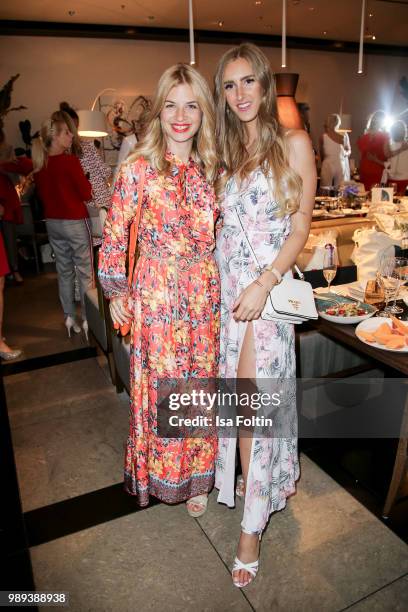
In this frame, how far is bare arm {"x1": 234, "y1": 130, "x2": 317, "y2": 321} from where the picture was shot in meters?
1.57

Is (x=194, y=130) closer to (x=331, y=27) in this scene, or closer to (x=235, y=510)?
(x=235, y=510)

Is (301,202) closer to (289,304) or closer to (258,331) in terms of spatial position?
(289,304)

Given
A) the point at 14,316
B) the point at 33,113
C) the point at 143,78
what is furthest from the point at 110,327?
the point at 143,78

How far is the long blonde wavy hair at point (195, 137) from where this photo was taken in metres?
1.55

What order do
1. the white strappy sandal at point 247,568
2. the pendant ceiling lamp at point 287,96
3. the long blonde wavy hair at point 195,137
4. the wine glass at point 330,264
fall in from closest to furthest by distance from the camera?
the long blonde wavy hair at point 195,137
the white strappy sandal at point 247,568
the wine glass at point 330,264
the pendant ceiling lamp at point 287,96

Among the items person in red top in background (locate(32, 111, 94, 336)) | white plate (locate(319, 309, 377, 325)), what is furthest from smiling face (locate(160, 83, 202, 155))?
person in red top in background (locate(32, 111, 94, 336))

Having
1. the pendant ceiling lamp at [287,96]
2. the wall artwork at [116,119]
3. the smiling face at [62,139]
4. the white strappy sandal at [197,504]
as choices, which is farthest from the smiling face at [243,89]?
the wall artwork at [116,119]

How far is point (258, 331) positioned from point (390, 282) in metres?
0.73

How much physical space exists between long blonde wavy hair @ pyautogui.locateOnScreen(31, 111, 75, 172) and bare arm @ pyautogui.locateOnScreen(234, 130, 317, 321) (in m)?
2.67

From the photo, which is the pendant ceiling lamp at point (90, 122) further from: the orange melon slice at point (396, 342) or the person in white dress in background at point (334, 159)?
the orange melon slice at point (396, 342)

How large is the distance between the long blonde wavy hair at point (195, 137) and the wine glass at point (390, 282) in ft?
3.01

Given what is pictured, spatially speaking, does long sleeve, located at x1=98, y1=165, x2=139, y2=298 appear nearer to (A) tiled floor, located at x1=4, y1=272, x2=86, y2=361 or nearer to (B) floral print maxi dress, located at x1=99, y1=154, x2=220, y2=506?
(B) floral print maxi dress, located at x1=99, y1=154, x2=220, y2=506

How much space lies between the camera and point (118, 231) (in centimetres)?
162

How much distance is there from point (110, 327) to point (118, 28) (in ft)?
22.1
